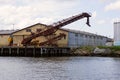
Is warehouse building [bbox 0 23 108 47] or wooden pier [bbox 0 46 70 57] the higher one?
warehouse building [bbox 0 23 108 47]

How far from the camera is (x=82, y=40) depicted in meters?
85.9

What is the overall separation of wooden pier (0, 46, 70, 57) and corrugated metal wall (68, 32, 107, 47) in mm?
2970

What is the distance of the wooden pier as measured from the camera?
73750mm

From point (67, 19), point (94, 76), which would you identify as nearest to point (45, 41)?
point (67, 19)

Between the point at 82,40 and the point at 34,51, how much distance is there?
52.6ft

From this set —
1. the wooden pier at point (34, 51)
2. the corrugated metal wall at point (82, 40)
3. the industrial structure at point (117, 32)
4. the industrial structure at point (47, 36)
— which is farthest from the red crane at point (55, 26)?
the industrial structure at point (117, 32)

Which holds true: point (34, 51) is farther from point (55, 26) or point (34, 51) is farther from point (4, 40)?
point (4, 40)

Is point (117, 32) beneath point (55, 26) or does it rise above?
beneath

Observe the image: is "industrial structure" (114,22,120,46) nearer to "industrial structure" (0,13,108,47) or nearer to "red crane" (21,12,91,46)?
"industrial structure" (0,13,108,47)

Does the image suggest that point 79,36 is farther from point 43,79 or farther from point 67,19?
point 43,79

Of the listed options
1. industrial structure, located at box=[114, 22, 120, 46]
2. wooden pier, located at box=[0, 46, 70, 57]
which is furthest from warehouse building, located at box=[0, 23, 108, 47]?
industrial structure, located at box=[114, 22, 120, 46]

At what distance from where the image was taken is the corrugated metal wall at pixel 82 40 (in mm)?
79750

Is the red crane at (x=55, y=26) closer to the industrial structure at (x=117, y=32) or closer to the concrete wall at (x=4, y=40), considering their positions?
the concrete wall at (x=4, y=40)

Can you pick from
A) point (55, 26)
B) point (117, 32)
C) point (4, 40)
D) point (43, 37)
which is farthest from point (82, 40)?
point (4, 40)
